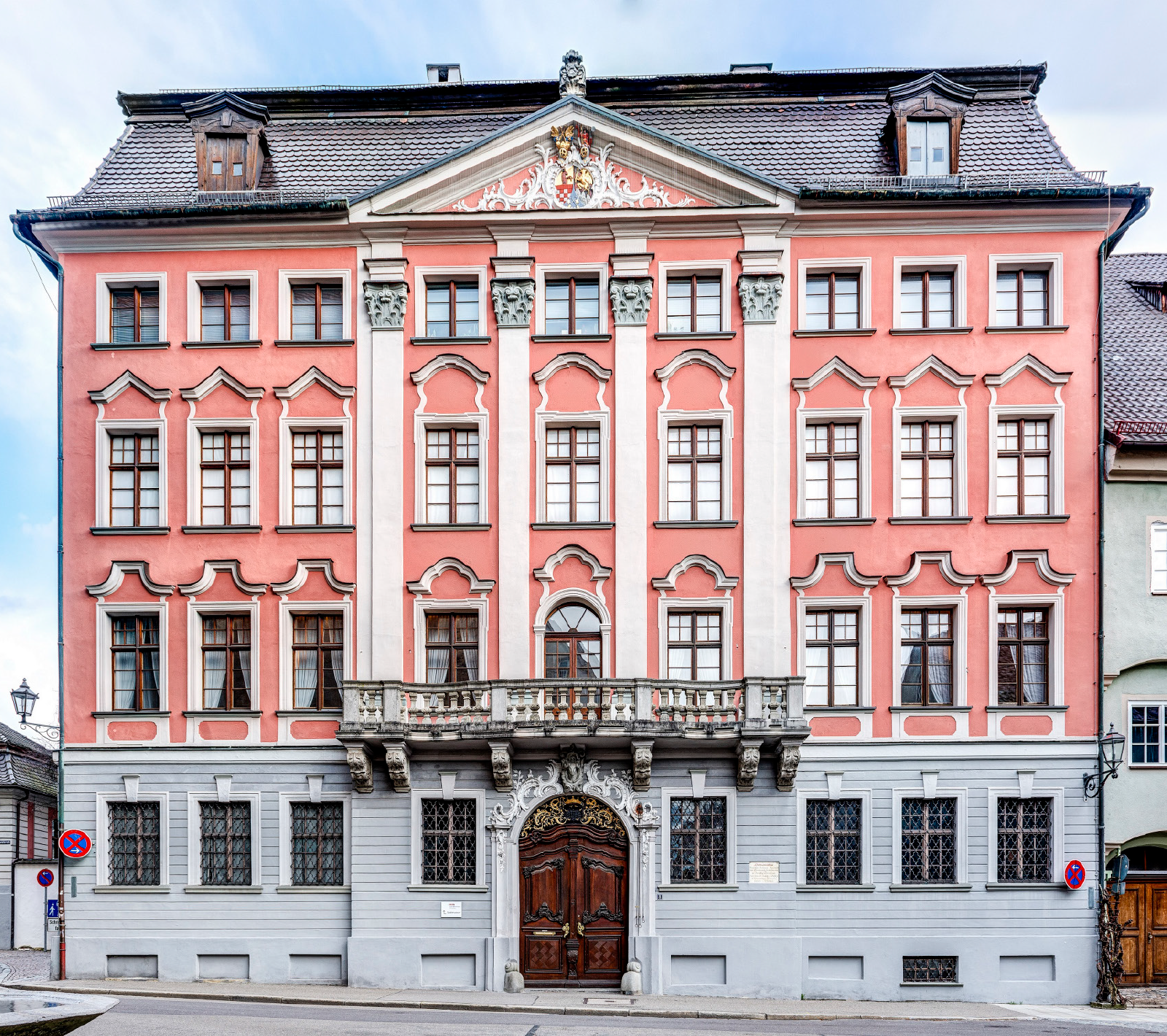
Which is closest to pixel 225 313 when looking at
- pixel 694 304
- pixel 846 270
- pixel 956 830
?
pixel 694 304

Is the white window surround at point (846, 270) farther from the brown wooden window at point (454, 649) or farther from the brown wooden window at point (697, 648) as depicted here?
the brown wooden window at point (454, 649)

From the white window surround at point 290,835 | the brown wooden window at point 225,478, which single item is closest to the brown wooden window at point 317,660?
the white window surround at point 290,835

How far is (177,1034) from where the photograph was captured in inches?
643

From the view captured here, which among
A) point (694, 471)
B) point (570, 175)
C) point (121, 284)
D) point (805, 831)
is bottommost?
point (805, 831)

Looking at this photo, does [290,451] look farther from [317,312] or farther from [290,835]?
[290,835]

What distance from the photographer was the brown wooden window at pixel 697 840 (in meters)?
21.9

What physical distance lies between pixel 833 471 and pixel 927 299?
4.36m

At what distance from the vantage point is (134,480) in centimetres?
2347

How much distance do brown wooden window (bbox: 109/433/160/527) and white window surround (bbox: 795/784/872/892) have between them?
50.2 feet

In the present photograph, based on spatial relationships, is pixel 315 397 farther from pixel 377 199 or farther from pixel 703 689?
pixel 703 689

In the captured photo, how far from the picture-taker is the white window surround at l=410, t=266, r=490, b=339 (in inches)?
914

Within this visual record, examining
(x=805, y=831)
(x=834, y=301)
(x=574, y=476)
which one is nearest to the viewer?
(x=805, y=831)

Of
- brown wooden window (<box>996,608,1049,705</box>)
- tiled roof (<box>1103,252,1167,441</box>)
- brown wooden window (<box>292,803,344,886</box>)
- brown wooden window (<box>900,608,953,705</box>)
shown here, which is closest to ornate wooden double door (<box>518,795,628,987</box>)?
brown wooden window (<box>292,803,344,886</box>)

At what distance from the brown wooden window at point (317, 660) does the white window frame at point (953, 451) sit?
1233 cm
